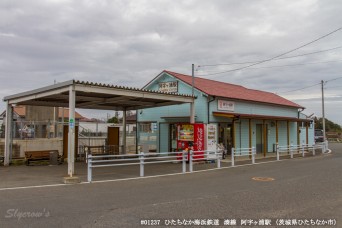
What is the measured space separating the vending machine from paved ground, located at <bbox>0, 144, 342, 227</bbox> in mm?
6182

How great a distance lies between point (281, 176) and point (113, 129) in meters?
12.6

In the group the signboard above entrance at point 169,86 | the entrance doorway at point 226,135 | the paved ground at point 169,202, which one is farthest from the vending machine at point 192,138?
the paved ground at point 169,202

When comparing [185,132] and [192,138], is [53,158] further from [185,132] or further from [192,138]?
[192,138]

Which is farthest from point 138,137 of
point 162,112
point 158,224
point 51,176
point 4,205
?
point 158,224

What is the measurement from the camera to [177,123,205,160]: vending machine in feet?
61.7

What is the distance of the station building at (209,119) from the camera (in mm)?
20906

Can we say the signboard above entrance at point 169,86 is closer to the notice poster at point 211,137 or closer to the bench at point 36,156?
the notice poster at point 211,137

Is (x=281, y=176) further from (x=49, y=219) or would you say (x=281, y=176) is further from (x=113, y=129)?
(x=113, y=129)

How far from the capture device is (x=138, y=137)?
2553cm

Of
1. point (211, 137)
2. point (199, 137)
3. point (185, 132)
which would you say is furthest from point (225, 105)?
point (199, 137)

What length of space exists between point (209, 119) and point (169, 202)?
42.0ft

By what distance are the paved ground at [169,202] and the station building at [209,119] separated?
7.97m

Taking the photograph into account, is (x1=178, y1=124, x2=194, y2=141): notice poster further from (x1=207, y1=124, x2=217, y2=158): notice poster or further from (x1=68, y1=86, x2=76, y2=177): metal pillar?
(x1=68, y1=86, x2=76, y2=177): metal pillar

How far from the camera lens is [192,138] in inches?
751
